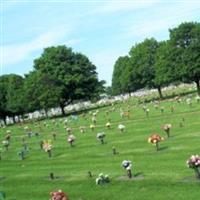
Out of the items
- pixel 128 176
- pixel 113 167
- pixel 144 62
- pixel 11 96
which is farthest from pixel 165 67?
pixel 128 176

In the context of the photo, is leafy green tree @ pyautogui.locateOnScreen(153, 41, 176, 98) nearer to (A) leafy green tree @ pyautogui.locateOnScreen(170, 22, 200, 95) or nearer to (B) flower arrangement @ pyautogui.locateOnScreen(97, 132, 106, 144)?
(A) leafy green tree @ pyautogui.locateOnScreen(170, 22, 200, 95)

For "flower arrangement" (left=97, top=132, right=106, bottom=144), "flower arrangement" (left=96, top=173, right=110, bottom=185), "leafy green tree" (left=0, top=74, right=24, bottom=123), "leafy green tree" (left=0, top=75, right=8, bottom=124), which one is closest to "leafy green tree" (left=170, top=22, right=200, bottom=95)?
"leafy green tree" (left=0, top=74, right=24, bottom=123)

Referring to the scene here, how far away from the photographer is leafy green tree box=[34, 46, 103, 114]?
123500 mm

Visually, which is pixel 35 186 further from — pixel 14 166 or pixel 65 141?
pixel 65 141

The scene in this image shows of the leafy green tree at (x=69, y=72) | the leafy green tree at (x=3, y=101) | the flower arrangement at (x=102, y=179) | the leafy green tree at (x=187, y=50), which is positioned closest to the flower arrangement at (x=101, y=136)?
the flower arrangement at (x=102, y=179)

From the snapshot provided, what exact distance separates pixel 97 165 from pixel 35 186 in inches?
Result: 194

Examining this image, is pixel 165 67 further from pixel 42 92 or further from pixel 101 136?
pixel 101 136

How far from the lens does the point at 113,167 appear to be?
108 feet

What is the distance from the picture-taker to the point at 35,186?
30.9 meters

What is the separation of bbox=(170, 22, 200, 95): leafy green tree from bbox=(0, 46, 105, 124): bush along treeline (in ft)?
83.2

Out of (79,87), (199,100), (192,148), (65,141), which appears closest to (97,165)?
(192,148)

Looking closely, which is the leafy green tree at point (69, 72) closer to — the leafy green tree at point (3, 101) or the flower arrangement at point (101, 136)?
the leafy green tree at point (3, 101)

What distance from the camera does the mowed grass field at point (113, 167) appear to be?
2577cm

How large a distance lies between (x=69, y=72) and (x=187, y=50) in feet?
106
